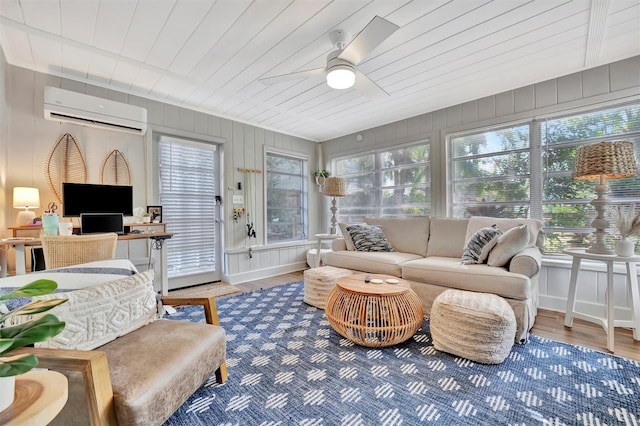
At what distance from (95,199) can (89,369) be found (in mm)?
2523

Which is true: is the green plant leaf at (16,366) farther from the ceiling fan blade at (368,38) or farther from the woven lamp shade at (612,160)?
the woven lamp shade at (612,160)

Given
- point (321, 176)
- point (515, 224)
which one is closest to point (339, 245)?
point (321, 176)

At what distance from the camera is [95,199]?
112 inches

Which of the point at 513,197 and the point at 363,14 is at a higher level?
the point at 363,14

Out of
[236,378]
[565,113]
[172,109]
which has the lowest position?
[236,378]

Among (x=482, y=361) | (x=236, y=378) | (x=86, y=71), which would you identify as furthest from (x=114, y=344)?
(x=86, y=71)

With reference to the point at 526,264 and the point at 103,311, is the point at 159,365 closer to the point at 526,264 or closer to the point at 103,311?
the point at 103,311

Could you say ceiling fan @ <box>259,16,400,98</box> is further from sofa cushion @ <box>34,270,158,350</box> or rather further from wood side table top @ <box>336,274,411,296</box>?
sofa cushion @ <box>34,270,158,350</box>

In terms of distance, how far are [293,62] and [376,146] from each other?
2358 millimetres

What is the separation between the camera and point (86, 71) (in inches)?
108

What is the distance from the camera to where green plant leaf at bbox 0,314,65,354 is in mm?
646

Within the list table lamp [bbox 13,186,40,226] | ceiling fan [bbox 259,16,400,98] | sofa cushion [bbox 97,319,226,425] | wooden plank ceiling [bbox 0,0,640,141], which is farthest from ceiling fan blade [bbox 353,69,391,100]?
table lamp [bbox 13,186,40,226]

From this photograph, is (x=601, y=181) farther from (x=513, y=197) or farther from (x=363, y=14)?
(x=363, y=14)

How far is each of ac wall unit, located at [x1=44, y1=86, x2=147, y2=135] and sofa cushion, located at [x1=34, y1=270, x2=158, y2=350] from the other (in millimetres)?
2262
